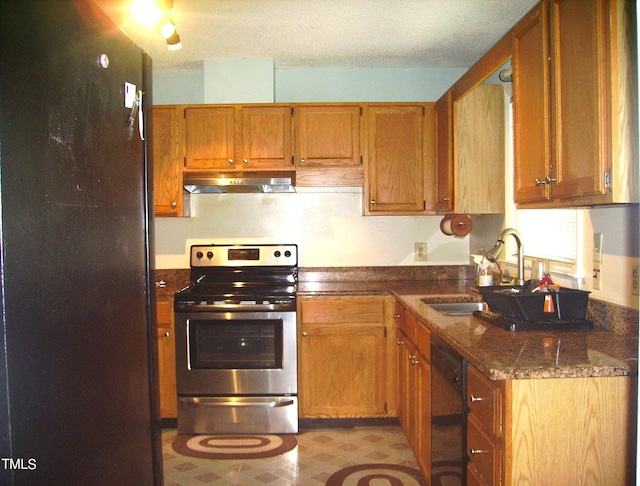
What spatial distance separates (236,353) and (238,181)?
43.4 inches

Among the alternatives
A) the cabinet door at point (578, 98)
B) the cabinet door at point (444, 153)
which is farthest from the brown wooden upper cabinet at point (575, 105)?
the cabinet door at point (444, 153)

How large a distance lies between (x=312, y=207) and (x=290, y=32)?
1.24 m

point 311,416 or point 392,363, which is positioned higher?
point 392,363

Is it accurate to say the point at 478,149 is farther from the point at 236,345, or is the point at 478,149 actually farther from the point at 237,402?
the point at 237,402

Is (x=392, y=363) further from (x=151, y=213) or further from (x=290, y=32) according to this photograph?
(x=151, y=213)

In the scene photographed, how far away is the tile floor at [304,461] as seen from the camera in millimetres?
2783

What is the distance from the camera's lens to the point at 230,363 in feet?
11.0

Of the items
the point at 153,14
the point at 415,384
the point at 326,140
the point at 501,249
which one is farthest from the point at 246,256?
the point at 501,249

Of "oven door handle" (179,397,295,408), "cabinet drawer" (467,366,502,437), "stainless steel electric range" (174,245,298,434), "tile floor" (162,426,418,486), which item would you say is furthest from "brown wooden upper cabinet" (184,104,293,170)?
"cabinet drawer" (467,366,502,437)

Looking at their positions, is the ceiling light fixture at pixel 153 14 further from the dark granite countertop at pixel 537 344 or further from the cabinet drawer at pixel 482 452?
the cabinet drawer at pixel 482 452

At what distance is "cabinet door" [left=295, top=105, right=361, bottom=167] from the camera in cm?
362

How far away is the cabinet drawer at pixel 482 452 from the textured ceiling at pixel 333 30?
2.16 metres

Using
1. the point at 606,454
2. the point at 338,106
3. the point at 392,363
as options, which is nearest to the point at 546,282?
the point at 606,454

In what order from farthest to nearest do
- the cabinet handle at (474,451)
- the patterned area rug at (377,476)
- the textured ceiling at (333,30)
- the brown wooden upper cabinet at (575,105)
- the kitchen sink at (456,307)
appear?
the kitchen sink at (456,307) → the textured ceiling at (333,30) → the patterned area rug at (377,476) → the cabinet handle at (474,451) → the brown wooden upper cabinet at (575,105)
